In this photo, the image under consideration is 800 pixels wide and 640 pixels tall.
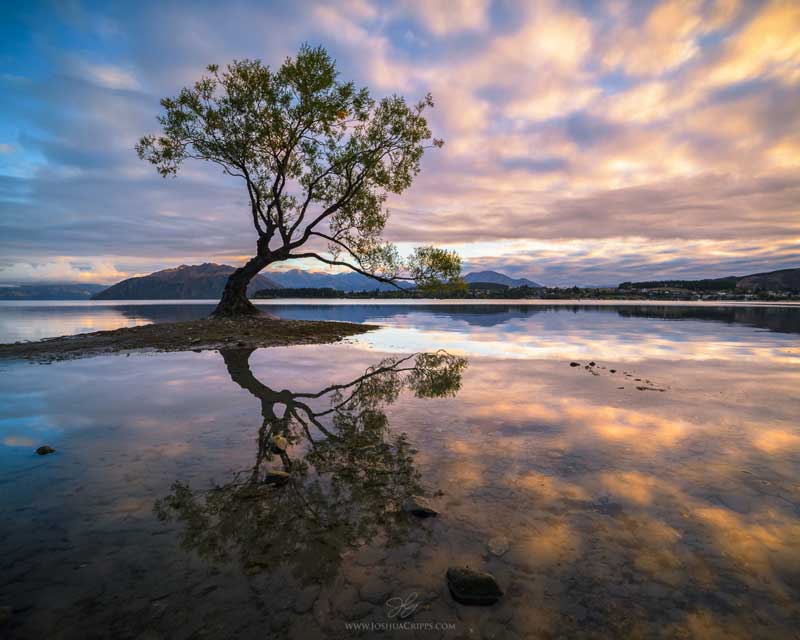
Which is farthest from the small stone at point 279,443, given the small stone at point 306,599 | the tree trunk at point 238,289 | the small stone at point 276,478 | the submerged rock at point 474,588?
the tree trunk at point 238,289

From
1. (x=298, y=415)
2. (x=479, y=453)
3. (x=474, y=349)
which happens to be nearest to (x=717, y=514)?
(x=479, y=453)

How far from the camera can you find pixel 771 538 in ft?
17.2

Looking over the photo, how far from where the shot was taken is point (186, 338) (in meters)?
25.7

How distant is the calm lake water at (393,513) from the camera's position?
13.0ft

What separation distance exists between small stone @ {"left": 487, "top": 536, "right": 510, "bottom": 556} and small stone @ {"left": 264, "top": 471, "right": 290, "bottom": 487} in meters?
3.63

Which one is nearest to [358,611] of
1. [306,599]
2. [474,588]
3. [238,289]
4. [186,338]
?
[306,599]

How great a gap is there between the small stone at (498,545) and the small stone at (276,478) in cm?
363

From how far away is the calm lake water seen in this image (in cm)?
398

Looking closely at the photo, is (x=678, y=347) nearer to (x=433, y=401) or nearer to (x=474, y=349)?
(x=474, y=349)

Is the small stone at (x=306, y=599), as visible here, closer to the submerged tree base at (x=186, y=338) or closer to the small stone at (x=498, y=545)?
the small stone at (x=498, y=545)

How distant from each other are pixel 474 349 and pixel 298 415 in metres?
15.4
